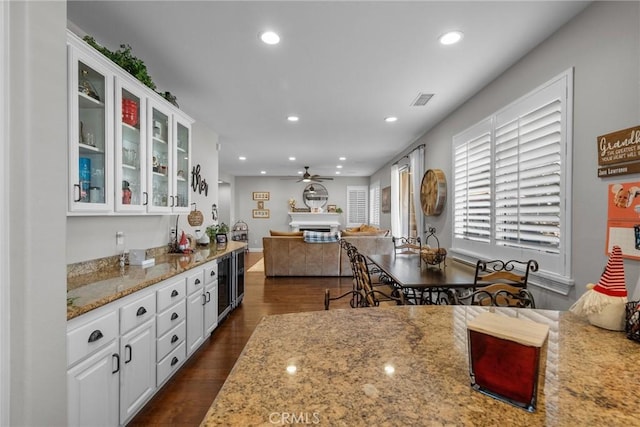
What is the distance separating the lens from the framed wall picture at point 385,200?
747 cm

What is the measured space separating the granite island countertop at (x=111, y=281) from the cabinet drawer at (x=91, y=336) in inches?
3.2

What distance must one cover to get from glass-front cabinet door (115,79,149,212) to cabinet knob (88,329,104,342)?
0.97 meters

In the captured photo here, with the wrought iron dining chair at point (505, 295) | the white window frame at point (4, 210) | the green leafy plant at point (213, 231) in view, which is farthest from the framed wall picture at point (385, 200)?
the white window frame at point (4, 210)

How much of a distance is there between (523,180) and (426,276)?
114 cm

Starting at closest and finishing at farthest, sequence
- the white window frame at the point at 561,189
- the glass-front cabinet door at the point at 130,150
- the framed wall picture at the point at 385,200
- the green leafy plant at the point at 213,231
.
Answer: the white window frame at the point at 561,189 → the glass-front cabinet door at the point at 130,150 → the green leafy plant at the point at 213,231 → the framed wall picture at the point at 385,200

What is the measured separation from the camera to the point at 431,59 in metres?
2.54

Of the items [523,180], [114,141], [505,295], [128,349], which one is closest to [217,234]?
[114,141]

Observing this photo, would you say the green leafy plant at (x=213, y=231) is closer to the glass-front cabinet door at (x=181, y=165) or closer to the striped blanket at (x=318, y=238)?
the glass-front cabinet door at (x=181, y=165)

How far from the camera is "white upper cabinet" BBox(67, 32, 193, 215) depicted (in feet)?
5.87

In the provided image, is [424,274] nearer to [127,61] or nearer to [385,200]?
[127,61]

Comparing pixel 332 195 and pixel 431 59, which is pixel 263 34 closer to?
pixel 431 59

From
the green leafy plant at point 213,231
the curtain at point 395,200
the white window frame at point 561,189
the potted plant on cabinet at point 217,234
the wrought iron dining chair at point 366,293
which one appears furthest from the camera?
the curtain at point 395,200

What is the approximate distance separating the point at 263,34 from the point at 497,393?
2.45 meters

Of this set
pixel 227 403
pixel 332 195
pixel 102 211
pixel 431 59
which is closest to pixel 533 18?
pixel 431 59
